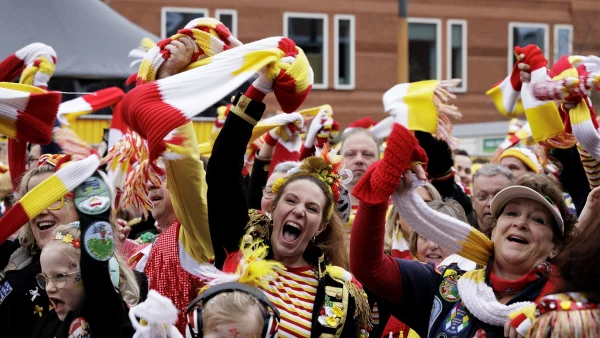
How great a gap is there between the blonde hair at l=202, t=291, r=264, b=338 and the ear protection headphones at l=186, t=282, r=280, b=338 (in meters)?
0.01

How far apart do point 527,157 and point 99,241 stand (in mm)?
4144

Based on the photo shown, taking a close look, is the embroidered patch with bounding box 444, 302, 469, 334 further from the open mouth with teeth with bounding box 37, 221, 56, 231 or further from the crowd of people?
the open mouth with teeth with bounding box 37, 221, 56, 231

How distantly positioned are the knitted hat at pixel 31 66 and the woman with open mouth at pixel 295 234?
241cm

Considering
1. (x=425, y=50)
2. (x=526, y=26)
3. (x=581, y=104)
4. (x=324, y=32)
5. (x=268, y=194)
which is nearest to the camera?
(x=581, y=104)

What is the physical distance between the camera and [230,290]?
10.4 ft

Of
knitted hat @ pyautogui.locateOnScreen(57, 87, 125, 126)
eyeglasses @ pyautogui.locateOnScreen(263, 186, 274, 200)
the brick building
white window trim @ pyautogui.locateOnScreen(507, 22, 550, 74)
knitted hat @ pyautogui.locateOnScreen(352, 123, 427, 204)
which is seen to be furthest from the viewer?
white window trim @ pyautogui.locateOnScreen(507, 22, 550, 74)

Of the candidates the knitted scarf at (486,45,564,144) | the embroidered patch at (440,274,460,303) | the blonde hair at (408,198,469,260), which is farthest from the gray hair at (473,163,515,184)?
the embroidered patch at (440,274,460,303)

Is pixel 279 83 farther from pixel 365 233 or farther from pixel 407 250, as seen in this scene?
pixel 407 250

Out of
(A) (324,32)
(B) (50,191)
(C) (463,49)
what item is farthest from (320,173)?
(C) (463,49)

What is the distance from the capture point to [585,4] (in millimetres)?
27047

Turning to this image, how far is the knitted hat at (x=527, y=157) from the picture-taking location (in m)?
6.92

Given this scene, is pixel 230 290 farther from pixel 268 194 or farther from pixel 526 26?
pixel 526 26

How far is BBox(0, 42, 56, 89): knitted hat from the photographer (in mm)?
5875

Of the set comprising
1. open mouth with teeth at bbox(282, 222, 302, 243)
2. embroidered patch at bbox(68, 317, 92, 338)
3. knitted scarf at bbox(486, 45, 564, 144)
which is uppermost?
knitted scarf at bbox(486, 45, 564, 144)
